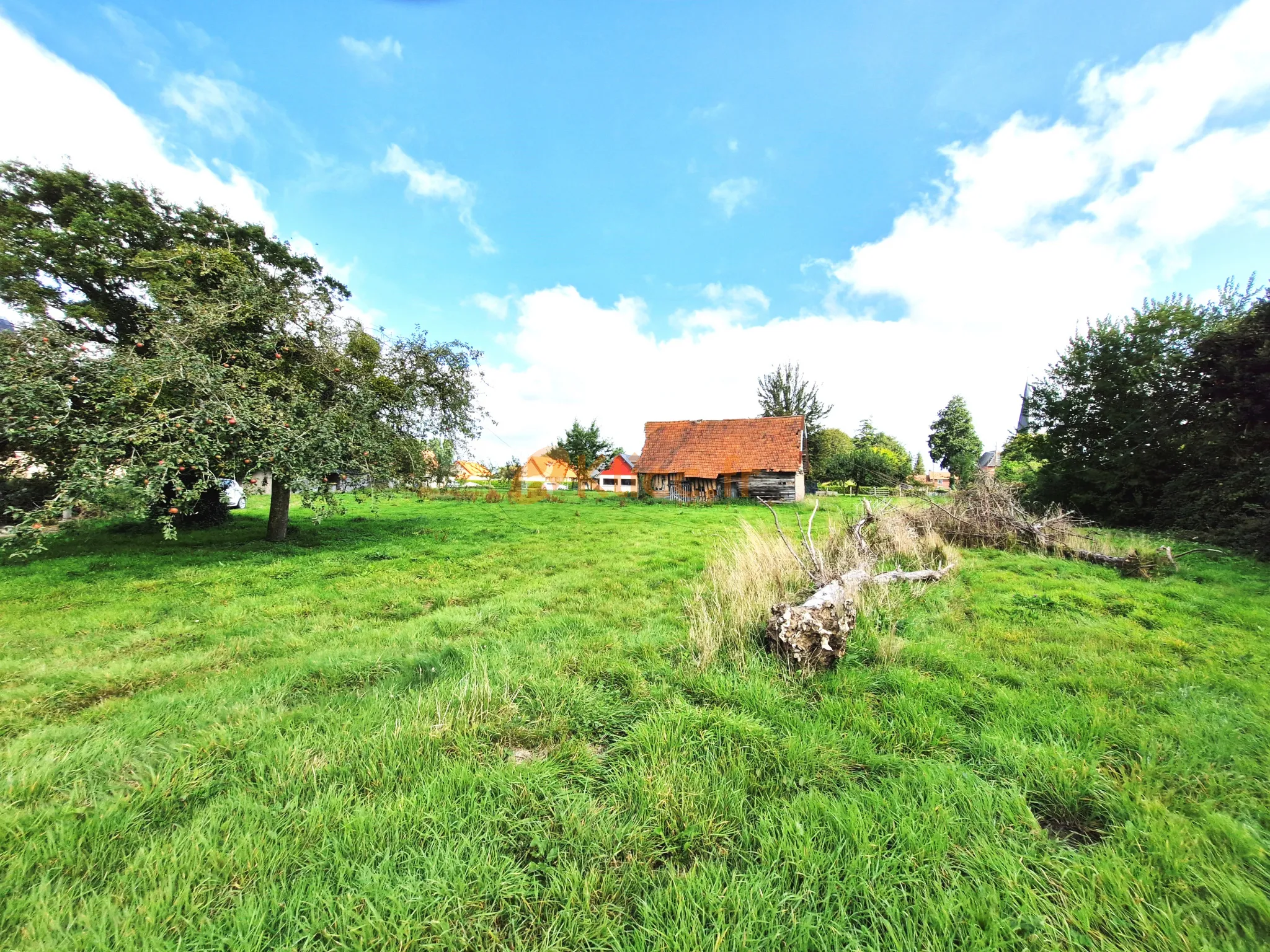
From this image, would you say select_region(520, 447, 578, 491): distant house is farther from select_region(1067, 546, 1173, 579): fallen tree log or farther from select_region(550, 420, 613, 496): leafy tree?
select_region(1067, 546, 1173, 579): fallen tree log

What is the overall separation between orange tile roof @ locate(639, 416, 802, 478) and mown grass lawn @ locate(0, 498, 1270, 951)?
2249 centimetres

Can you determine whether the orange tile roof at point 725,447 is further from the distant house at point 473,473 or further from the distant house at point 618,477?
the distant house at point 473,473

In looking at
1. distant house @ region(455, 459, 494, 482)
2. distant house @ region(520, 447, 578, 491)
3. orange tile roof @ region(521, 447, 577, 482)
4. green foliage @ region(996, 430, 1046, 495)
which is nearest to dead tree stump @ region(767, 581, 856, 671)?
distant house @ region(455, 459, 494, 482)

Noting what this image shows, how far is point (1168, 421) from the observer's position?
15.3 meters

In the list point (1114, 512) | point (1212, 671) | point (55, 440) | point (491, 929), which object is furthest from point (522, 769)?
point (1114, 512)

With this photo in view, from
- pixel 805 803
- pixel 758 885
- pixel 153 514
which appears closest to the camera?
pixel 758 885

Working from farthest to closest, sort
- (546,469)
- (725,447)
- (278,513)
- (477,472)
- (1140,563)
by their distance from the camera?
(477,472) → (546,469) → (725,447) → (278,513) → (1140,563)

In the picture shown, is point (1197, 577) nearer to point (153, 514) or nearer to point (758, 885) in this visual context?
point (758, 885)

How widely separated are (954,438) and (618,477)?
4003 centimetres

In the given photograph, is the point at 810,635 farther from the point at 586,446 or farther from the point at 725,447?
the point at 586,446

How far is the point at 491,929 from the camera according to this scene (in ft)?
5.33

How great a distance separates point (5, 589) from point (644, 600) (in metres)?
10.0

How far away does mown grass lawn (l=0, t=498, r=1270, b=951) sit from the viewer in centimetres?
167

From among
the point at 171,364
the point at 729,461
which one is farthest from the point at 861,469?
the point at 171,364
